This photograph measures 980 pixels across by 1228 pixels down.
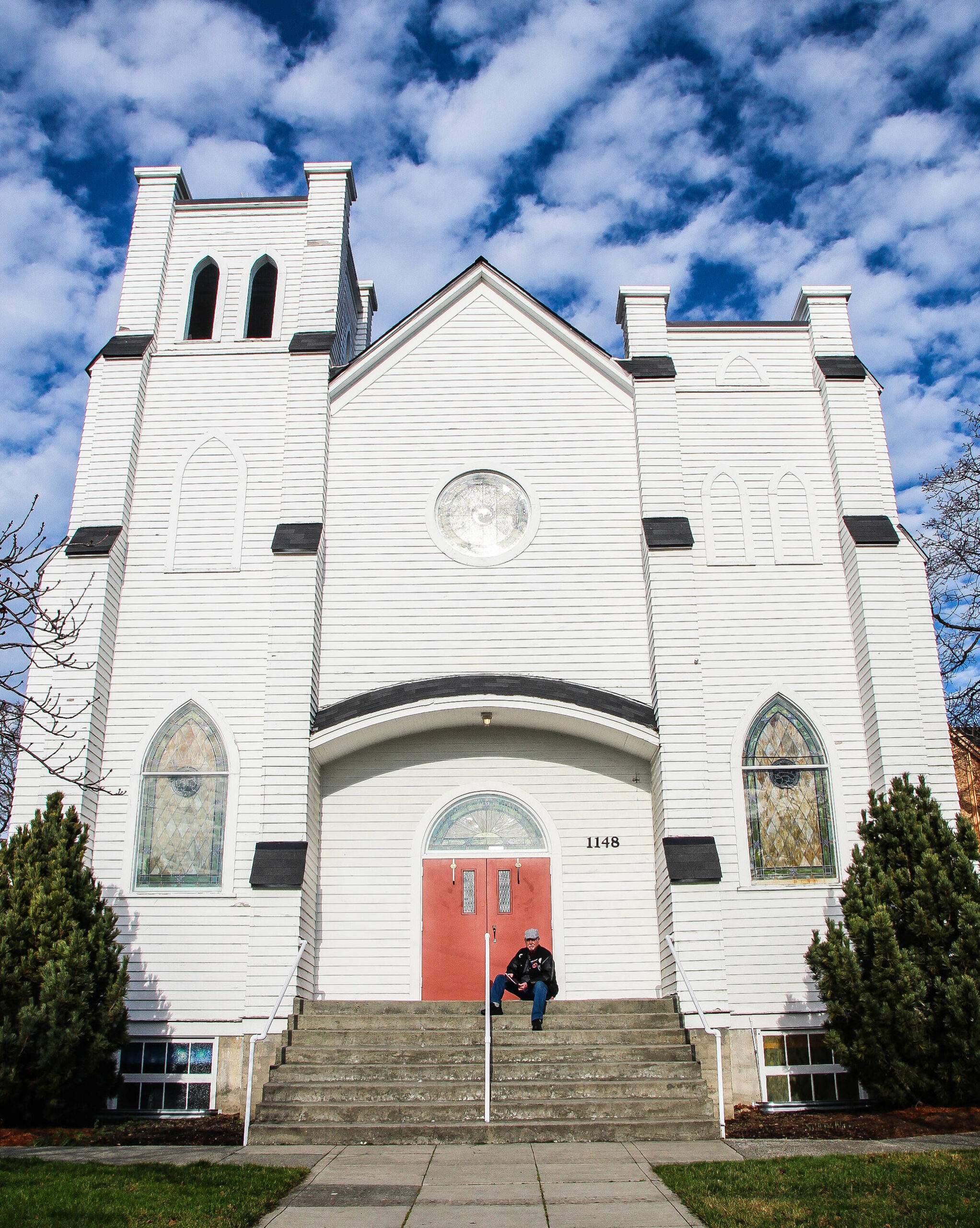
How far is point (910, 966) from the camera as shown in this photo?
1013 centimetres

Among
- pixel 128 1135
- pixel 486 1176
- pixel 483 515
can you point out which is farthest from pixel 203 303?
pixel 486 1176

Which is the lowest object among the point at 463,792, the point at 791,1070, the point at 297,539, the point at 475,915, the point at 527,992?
the point at 791,1070

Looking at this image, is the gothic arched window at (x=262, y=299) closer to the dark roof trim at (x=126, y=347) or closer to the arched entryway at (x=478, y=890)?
the dark roof trim at (x=126, y=347)

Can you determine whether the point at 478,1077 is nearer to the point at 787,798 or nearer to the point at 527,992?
the point at 527,992

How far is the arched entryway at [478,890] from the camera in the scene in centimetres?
1277

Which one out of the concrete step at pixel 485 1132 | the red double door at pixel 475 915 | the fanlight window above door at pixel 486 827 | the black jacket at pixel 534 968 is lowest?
the concrete step at pixel 485 1132

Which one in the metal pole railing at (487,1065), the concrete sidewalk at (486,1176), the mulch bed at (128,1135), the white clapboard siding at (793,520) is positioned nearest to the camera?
the concrete sidewalk at (486,1176)

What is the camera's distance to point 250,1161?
812 centimetres

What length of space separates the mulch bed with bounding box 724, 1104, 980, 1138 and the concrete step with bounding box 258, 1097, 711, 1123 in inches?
39.4

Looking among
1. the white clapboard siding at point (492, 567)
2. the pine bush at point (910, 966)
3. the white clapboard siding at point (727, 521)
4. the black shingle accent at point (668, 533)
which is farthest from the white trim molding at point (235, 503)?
the pine bush at point (910, 966)

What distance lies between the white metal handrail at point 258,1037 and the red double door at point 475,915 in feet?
5.63

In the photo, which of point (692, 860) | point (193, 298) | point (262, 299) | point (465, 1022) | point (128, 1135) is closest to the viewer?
point (128, 1135)

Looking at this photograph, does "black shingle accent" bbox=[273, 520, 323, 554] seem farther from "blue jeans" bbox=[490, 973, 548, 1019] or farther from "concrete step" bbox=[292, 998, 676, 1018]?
"blue jeans" bbox=[490, 973, 548, 1019]

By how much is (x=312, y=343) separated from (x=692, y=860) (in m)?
9.05
